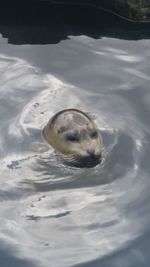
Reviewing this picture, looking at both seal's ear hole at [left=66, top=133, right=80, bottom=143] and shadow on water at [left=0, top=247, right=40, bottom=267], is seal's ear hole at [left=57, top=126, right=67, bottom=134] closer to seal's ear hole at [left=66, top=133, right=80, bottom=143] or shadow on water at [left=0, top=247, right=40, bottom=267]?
seal's ear hole at [left=66, top=133, right=80, bottom=143]

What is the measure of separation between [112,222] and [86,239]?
34 cm

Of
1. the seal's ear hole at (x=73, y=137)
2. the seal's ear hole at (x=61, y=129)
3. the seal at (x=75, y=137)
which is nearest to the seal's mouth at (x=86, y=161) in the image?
the seal at (x=75, y=137)

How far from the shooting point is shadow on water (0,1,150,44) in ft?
34.2

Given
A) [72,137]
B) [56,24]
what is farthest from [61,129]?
[56,24]

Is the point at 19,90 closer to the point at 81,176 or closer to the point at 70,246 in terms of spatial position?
the point at 81,176

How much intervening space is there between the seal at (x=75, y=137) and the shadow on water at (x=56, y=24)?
2.18 meters

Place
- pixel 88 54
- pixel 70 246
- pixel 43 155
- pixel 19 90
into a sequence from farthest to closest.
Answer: pixel 88 54 → pixel 19 90 → pixel 43 155 → pixel 70 246

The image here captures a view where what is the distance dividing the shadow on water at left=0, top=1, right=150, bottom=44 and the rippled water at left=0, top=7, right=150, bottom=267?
160 mm

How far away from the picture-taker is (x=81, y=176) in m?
7.72

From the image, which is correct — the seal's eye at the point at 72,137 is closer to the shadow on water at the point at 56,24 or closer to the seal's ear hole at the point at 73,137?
the seal's ear hole at the point at 73,137

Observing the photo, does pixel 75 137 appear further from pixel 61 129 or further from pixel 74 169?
pixel 74 169

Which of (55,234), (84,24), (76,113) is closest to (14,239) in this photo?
(55,234)

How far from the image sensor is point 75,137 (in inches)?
325

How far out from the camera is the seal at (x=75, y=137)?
793 cm
